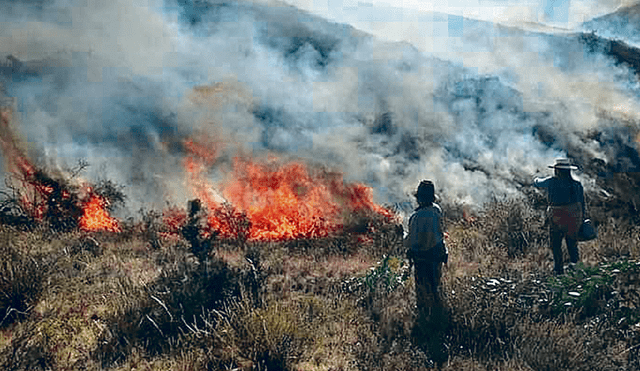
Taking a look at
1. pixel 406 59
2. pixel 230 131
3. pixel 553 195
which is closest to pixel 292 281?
pixel 553 195

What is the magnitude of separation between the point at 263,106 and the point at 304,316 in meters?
8.61

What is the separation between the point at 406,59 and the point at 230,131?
7.48 meters

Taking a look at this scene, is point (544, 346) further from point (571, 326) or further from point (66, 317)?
point (66, 317)

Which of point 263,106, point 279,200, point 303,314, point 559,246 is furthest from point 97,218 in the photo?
point 559,246

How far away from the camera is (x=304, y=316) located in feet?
16.7

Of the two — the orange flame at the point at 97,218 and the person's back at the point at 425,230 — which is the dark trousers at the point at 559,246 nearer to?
the person's back at the point at 425,230

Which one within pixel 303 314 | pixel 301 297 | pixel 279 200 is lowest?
pixel 279 200

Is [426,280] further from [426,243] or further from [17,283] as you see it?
[17,283]

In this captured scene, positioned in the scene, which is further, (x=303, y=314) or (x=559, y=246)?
(x=559, y=246)

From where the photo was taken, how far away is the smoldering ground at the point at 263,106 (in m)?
11.9

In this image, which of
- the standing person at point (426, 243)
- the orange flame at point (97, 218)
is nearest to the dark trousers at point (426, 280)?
the standing person at point (426, 243)

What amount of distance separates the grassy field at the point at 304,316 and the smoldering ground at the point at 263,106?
15.3 ft

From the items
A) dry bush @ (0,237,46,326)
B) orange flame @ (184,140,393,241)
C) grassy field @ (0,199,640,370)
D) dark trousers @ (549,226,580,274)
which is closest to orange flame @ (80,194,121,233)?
orange flame @ (184,140,393,241)

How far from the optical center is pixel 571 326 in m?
4.59
